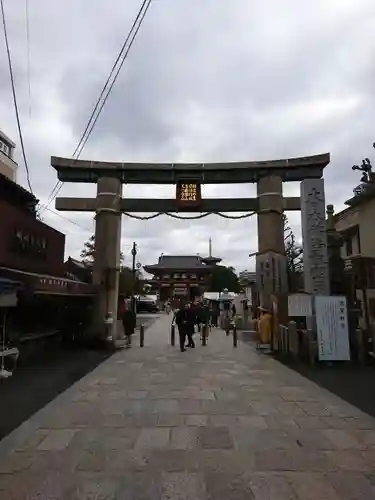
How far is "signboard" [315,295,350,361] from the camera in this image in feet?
40.3

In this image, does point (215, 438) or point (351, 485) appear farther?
point (215, 438)

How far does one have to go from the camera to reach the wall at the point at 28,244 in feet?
38.5

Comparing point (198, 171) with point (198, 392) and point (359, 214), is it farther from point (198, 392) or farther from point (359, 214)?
point (198, 392)

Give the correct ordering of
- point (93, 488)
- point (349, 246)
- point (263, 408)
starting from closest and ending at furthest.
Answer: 1. point (93, 488)
2. point (263, 408)
3. point (349, 246)

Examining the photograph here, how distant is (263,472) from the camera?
451cm

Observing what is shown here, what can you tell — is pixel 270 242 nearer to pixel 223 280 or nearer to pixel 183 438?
pixel 183 438

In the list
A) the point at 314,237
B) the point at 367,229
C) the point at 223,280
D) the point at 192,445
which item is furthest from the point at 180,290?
the point at 192,445

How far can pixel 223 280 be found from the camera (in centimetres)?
6231

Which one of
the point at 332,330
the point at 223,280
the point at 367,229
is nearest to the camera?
the point at 332,330

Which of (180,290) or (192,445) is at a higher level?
(180,290)

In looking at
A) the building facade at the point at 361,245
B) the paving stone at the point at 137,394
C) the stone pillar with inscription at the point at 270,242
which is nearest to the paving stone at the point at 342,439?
the paving stone at the point at 137,394

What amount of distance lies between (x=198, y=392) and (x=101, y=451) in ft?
12.6

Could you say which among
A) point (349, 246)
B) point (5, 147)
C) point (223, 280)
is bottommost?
point (349, 246)

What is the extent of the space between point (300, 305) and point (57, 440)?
941 cm
